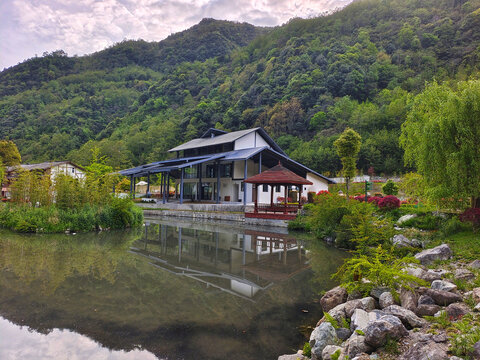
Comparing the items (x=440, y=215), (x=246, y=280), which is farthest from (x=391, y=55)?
(x=246, y=280)

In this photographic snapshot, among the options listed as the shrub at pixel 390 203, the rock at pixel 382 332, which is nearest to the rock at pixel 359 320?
the rock at pixel 382 332

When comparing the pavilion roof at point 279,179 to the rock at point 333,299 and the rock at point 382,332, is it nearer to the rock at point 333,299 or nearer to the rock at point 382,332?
the rock at point 333,299

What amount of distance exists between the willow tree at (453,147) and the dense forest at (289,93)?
22.3 meters

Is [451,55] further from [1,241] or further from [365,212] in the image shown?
[1,241]

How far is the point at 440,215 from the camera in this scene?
11.4m

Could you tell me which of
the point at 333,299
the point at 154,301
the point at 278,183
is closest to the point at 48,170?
the point at 278,183

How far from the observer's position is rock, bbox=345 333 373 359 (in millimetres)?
3289

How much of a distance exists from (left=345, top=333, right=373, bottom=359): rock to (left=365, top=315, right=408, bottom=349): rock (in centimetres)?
5

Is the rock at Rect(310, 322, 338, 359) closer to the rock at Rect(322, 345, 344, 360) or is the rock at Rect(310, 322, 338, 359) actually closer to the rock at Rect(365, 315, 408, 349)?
the rock at Rect(322, 345, 344, 360)

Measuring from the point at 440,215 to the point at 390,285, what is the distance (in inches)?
325

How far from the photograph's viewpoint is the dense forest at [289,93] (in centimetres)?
4550

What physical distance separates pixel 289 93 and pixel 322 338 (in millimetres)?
54375

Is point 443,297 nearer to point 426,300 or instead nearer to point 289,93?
point 426,300

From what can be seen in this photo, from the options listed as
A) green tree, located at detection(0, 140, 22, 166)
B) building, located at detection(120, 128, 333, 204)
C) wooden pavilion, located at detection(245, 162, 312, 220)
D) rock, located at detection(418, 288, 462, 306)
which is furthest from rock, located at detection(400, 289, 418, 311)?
green tree, located at detection(0, 140, 22, 166)
